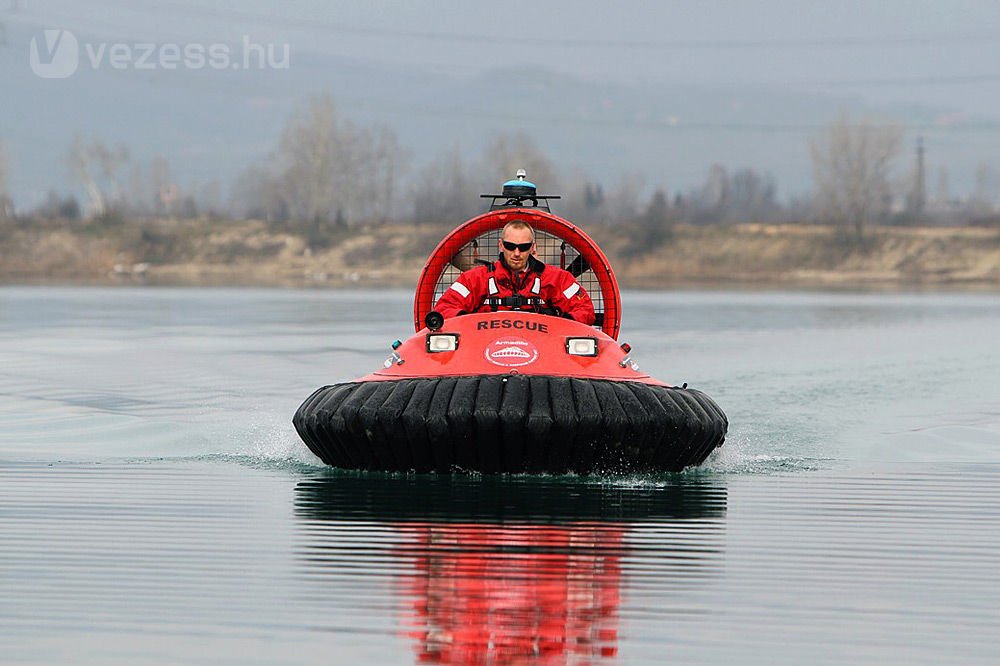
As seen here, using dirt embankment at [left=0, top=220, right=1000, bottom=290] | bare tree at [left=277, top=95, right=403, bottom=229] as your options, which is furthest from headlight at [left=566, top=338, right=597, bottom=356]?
bare tree at [left=277, top=95, right=403, bottom=229]

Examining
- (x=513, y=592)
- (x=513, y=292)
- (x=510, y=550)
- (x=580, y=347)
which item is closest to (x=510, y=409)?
(x=580, y=347)

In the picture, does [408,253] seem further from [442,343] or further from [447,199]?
[442,343]

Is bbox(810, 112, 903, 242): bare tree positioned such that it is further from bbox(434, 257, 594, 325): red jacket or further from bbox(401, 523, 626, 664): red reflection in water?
bbox(401, 523, 626, 664): red reflection in water

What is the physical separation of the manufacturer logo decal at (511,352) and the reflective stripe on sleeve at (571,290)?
0.83m

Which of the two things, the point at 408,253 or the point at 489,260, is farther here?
the point at 408,253

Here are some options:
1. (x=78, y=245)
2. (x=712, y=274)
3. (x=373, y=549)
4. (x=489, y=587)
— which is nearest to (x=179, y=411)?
(x=373, y=549)

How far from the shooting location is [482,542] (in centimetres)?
781

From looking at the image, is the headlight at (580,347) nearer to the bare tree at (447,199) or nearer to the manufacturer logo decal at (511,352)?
the manufacturer logo decal at (511,352)

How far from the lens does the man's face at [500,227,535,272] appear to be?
1063 cm

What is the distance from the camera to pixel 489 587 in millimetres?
6750

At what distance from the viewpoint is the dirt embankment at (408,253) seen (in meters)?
64.0

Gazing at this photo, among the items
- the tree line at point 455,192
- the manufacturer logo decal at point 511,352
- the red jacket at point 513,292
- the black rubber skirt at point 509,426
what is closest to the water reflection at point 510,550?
the black rubber skirt at point 509,426

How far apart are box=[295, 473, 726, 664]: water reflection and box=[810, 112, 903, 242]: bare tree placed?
6768cm

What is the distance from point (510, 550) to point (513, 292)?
3363 mm
